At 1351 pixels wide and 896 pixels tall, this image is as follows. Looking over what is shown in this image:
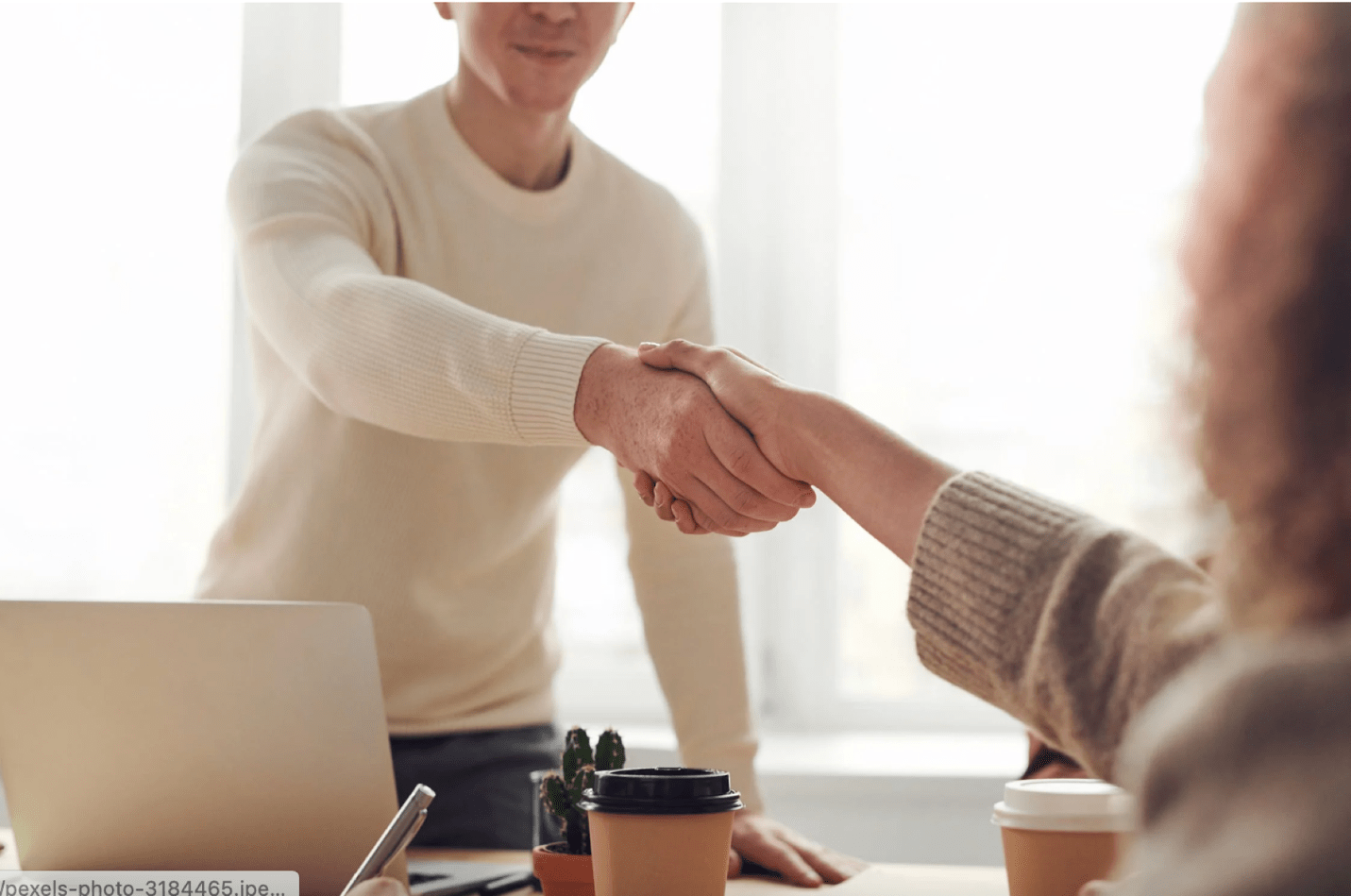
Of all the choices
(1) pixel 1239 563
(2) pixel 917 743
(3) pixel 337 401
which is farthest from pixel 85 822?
(2) pixel 917 743

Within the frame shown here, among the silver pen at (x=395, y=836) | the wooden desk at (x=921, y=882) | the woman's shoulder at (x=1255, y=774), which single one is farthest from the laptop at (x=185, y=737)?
the woman's shoulder at (x=1255, y=774)

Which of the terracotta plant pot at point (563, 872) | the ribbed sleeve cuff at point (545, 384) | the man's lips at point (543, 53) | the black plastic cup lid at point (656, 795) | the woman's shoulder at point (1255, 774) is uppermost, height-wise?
the man's lips at point (543, 53)

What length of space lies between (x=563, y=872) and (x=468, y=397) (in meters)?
0.50

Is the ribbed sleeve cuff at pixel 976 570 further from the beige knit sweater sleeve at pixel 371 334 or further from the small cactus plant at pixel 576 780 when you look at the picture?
the beige knit sweater sleeve at pixel 371 334

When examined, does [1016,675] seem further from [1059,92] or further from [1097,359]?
[1059,92]

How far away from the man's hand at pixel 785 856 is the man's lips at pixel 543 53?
988 mm

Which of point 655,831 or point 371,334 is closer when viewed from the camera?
point 655,831

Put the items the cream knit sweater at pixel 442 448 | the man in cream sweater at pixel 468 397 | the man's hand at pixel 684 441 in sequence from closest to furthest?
the man's hand at pixel 684 441
the man in cream sweater at pixel 468 397
the cream knit sweater at pixel 442 448

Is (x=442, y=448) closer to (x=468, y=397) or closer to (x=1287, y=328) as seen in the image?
(x=468, y=397)

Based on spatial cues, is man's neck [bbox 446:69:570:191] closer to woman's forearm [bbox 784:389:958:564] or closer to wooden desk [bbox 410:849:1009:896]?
woman's forearm [bbox 784:389:958:564]

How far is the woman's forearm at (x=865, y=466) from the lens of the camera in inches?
33.9

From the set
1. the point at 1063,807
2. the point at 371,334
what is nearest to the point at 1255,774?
→ the point at 1063,807

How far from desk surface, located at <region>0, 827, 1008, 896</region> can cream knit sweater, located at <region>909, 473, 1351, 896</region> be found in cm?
44

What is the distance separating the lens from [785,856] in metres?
1.15
